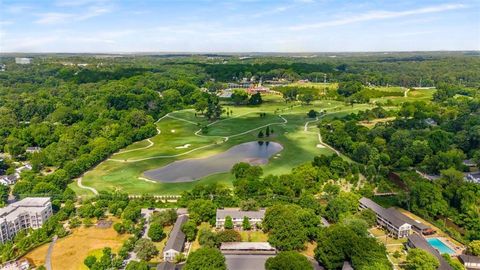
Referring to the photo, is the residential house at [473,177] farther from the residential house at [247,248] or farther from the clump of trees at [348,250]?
the residential house at [247,248]

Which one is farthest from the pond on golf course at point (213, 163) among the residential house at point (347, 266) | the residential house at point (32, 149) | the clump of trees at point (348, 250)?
the residential house at point (347, 266)

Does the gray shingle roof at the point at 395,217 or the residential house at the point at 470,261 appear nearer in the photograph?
the residential house at the point at 470,261

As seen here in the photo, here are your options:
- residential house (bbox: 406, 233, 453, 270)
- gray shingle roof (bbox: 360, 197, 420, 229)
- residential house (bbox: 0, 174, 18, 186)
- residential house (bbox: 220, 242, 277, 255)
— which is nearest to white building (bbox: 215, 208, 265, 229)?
residential house (bbox: 220, 242, 277, 255)

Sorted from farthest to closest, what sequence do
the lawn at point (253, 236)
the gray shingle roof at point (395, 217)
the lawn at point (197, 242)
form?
1. the gray shingle roof at point (395, 217)
2. the lawn at point (253, 236)
3. the lawn at point (197, 242)

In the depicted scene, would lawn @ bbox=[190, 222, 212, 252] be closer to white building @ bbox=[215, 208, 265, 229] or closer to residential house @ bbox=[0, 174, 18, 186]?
white building @ bbox=[215, 208, 265, 229]

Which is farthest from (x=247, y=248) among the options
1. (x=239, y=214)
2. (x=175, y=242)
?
(x=175, y=242)

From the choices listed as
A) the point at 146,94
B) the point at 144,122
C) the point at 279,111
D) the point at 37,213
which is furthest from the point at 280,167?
the point at 146,94

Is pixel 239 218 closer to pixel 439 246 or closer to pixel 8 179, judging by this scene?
pixel 439 246
